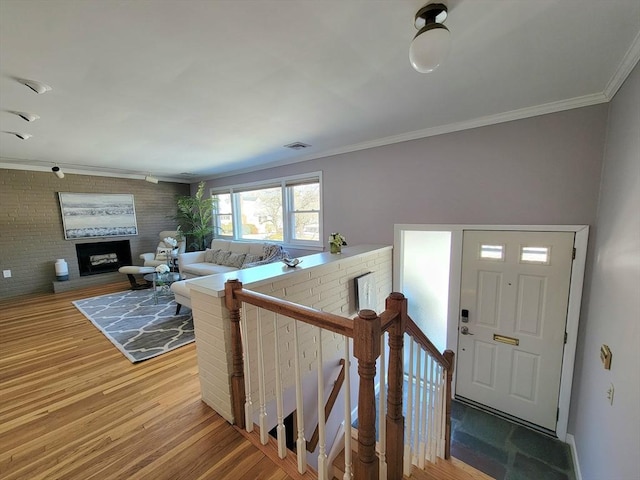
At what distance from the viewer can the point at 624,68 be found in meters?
1.60

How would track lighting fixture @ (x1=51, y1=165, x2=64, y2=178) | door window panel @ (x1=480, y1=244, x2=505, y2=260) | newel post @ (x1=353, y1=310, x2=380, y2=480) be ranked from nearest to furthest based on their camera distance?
newel post @ (x1=353, y1=310, x2=380, y2=480), door window panel @ (x1=480, y1=244, x2=505, y2=260), track lighting fixture @ (x1=51, y1=165, x2=64, y2=178)

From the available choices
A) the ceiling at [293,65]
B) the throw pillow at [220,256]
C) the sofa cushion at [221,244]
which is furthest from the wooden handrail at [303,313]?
the sofa cushion at [221,244]

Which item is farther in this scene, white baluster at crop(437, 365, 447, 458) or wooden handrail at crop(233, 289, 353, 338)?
white baluster at crop(437, 365, 447, 458)

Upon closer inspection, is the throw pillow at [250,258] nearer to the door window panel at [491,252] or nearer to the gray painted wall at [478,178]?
the gray painted wall at [478,178]

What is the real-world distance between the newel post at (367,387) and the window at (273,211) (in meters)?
3.10

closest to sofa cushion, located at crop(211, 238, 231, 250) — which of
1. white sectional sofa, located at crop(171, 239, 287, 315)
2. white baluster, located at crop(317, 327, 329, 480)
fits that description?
white sectional sofa, located at crop(171, 239, 287, 315)

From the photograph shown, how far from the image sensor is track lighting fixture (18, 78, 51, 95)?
5.63 ft

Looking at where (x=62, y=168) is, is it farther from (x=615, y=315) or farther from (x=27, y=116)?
(x=615, y=315)

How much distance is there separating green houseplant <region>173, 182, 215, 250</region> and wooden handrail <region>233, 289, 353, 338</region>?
506 cm

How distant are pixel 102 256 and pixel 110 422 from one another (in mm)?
5301

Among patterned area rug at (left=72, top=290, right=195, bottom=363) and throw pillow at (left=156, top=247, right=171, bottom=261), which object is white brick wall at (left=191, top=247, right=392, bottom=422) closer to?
patterned area rug at (left=72, top=290, right=195, bottom=363)

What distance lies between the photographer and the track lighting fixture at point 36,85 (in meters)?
1.72

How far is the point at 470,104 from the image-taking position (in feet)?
7.29

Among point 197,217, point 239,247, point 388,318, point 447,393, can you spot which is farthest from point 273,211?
point 388,318
